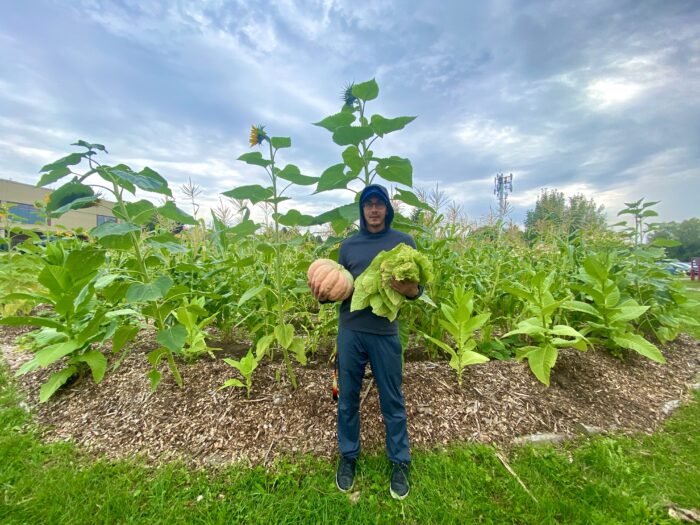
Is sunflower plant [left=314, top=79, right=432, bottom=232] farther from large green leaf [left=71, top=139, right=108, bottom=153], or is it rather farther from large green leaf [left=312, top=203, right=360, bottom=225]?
large green leaf [left=71, top=139, right=108, bottom=153]

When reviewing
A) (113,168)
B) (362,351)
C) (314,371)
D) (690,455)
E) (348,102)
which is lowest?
(690,455)

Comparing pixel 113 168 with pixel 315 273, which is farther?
pixel 315 273

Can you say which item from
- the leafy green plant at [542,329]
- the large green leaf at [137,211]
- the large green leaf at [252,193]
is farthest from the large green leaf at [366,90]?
the leafy green plant at [542,329]

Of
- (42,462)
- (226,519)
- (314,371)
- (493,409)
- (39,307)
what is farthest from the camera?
(39,307)

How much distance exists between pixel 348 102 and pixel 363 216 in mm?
765

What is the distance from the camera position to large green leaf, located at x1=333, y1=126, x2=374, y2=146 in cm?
169

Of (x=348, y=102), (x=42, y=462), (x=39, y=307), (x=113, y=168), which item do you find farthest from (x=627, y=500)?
(x=39, y=307)

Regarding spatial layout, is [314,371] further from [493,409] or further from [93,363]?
[93,363]

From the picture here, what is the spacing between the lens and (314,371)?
2234 mm

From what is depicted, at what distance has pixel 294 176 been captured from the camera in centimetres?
172

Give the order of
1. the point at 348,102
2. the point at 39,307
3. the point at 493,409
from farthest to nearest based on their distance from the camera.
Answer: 1. the point at 39,307
2. the point at 493,409
3. the point at 348,102

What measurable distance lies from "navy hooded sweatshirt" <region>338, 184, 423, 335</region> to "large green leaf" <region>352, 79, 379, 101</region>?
2.00 feet

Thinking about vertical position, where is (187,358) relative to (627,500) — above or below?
above

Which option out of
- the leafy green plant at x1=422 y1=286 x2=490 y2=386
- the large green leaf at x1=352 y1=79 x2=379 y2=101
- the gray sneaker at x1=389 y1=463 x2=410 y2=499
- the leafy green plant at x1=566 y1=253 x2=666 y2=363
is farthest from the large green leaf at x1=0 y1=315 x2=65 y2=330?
the leafy green plant at x1=566 y1=253 x2=666 y2=363
